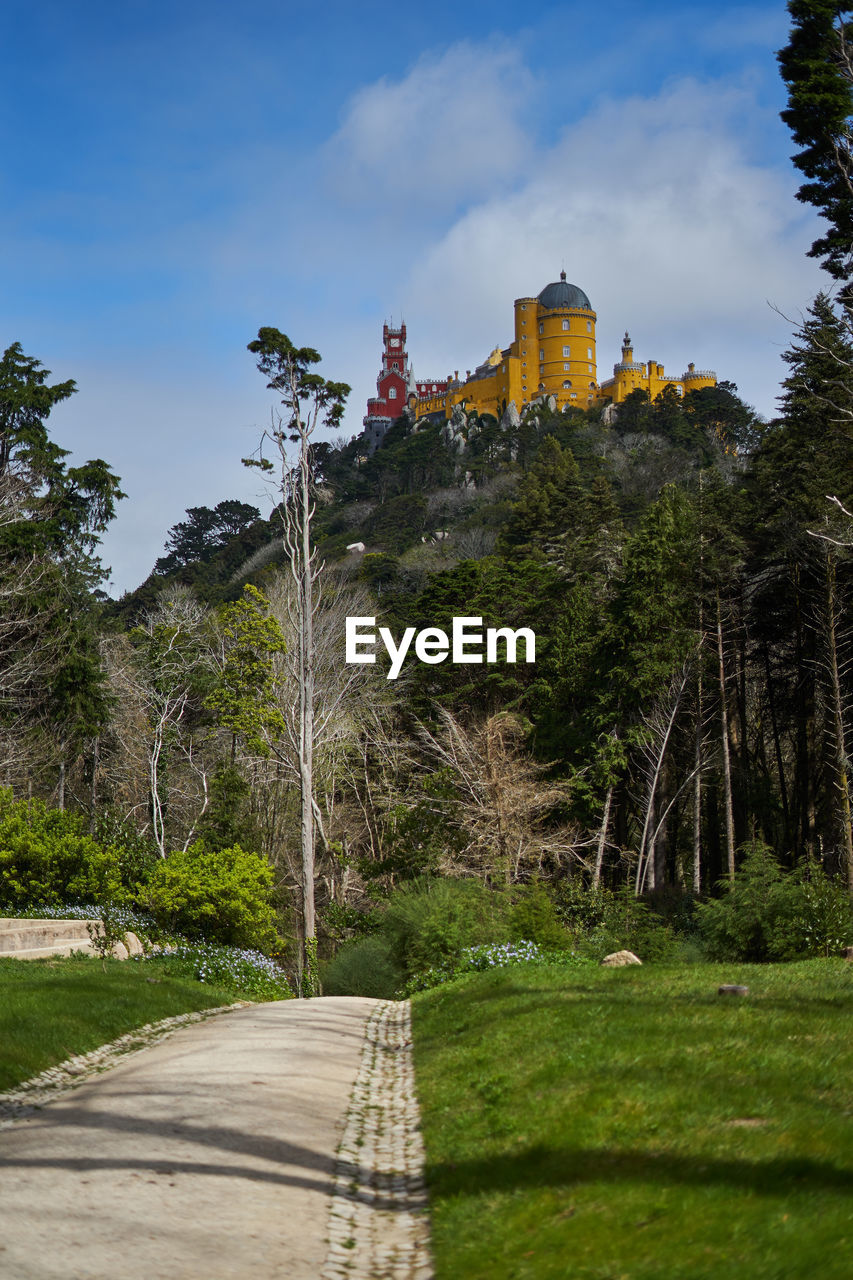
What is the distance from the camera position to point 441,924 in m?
17.5

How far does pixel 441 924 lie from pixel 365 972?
4.19m

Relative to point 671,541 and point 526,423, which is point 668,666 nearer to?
point 671,541

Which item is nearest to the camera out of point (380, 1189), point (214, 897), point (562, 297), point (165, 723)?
point (380, 1189)

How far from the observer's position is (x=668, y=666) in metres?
32.0

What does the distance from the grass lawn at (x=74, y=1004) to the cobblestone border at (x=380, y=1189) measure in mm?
3174

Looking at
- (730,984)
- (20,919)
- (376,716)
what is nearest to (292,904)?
(376,716)

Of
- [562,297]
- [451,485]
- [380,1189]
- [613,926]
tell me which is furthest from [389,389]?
[380,1189]

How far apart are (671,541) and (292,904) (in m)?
17.1

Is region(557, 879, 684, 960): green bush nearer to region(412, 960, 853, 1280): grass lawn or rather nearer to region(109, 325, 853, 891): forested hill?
region(109, 325, 853, 891): forested hill

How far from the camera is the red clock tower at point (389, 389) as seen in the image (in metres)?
141

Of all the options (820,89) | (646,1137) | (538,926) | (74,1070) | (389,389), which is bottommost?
(74,1070)

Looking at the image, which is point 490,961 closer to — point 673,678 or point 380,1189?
point 380,1189

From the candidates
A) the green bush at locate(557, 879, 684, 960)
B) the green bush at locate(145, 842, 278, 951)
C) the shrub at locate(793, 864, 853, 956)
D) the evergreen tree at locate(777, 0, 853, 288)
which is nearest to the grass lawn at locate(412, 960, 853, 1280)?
the shrub at locate(793, 864, 853, 956)

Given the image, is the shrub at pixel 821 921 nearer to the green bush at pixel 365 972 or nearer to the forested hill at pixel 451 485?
the green bush at pixel 365 972
